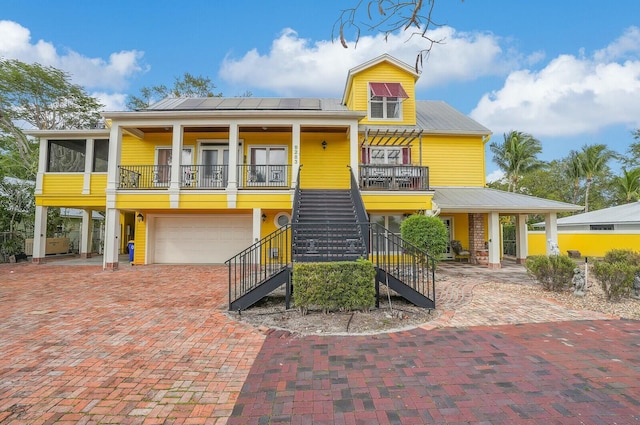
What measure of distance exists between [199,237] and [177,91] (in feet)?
57.0

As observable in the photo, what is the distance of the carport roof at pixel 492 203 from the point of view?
38.0ft

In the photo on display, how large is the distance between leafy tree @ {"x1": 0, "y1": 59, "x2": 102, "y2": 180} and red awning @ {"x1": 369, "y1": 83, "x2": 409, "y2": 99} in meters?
21.0

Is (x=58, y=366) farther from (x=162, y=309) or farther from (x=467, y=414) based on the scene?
(x=467, y=414)

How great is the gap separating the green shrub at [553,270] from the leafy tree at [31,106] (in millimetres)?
25939

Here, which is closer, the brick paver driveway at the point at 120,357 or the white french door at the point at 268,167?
the brick paver driveway at the point at 120,357

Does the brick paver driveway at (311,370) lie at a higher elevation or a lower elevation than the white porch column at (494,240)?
lower

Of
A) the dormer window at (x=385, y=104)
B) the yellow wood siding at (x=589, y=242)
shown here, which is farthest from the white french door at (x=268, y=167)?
the yellow wood siding at (x=589, y=242)

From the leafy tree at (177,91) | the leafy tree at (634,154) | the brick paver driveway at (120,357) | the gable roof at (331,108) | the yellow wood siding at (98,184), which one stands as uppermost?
the leafy tree at (177,91)

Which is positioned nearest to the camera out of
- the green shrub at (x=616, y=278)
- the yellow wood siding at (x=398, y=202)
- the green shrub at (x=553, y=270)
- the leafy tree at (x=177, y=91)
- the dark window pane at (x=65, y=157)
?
the green shrub at (x=616, y=278)

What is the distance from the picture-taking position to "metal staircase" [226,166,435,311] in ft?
18.9

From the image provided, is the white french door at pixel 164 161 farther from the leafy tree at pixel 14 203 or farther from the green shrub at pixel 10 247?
A: the leafy tree at pixel 14 203

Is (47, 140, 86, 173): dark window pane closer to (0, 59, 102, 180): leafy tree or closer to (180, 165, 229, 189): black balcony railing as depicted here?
(180, 165, 229, 189): black balcony railing

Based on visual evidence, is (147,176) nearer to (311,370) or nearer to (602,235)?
(311,370)

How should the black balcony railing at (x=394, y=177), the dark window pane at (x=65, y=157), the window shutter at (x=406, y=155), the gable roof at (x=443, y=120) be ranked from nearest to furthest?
1. the black balcony railing at (x=394, y=177)
2. the dark window pane at (x=65, y=157)
3. the window shutter at (x=406, y=155)
4. the gable roof at (x=443, y=120)
